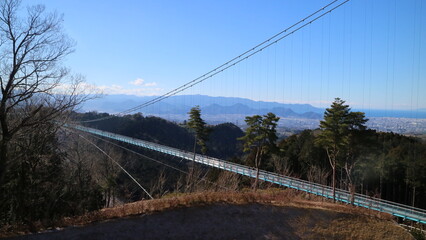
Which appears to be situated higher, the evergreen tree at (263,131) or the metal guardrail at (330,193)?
the evergreen tree at (263,131)

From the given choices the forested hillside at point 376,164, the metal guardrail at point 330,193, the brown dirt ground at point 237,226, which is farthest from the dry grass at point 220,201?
the forested hillside at point 376,164

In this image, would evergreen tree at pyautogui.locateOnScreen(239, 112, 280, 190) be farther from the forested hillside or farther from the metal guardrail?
the metal guardrail

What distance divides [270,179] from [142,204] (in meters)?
13.2

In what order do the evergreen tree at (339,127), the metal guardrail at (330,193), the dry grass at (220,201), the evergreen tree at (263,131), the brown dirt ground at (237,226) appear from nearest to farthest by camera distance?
1. the brown dirt ground at (237,226)
2. the dry grass at (220,201)
3. the metal guardrail at (330,193)
4. the evergreen tree at (339,127)
5. the evergreen tree at (263,131)

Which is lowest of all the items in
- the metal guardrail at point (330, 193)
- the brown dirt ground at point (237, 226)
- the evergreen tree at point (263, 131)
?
the metal guardrail at point (330, 193)

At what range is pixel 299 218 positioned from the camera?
9477 millimetres

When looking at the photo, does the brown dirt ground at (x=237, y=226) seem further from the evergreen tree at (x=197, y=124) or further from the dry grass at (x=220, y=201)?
the evergreen tree at (x=197, y=124)

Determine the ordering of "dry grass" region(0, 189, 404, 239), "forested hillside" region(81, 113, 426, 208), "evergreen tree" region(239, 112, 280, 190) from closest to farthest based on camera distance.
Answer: "dry grass" region(0, 189, 404, 239) → "forested hillside" region(81, 113, 426, 208) → "evergreen tree" region(239, 112, 280, 190)

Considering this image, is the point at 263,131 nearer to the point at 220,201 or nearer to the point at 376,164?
the point at 376,164

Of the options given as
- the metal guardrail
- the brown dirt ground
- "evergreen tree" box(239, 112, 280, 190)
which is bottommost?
the metal guardrail

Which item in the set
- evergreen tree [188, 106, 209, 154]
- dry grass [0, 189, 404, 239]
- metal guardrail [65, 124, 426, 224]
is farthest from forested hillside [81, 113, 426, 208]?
dry grass [0, 189, 404, 239]

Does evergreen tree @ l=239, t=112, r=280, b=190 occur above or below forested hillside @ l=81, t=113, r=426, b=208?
above

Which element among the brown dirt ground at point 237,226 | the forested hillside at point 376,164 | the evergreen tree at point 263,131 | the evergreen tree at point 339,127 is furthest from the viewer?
the evergreen tree at point 263,131

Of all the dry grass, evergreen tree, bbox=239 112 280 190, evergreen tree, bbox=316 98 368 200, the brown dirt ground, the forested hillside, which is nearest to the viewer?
the brown dirt ground
